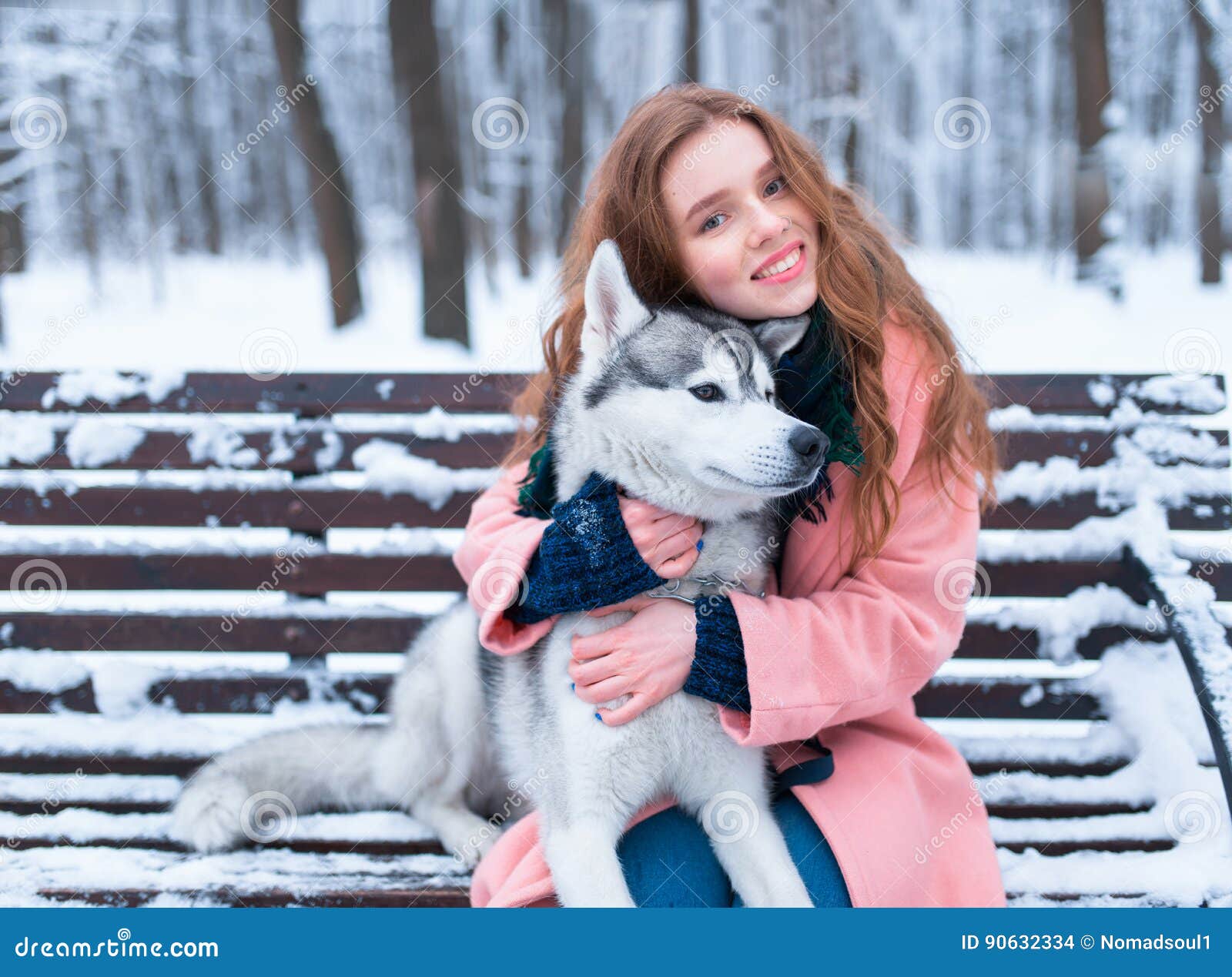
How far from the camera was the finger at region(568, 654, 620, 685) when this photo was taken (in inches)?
69.1

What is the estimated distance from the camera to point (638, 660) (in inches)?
69.2

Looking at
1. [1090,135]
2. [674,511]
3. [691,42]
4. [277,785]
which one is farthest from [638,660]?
[1090,135]

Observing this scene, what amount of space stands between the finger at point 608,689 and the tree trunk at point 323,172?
657cm

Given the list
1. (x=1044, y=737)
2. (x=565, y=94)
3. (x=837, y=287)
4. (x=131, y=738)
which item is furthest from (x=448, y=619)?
(x=565, y=94)

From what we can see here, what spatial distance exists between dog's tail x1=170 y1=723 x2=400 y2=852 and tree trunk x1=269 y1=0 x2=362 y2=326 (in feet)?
19.5

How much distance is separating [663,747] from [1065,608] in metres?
1.61

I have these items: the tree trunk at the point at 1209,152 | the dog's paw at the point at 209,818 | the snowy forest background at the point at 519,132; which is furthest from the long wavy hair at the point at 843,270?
the tree trunk at the point at 1209,152

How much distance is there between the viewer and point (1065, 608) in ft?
8.80

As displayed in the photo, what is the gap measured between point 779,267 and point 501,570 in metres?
0.93

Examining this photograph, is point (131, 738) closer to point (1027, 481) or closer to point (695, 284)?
point (695, 284)

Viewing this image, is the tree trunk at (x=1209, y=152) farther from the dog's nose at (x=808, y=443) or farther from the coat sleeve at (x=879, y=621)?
the dog's nose at (x=808, y=443)

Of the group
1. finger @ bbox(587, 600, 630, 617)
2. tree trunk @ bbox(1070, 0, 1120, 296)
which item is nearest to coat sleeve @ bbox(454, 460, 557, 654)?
finger @ bbox(587, 600, 630, 617)

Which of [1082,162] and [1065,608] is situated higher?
[1082,162]

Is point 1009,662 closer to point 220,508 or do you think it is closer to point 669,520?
point 669,520
